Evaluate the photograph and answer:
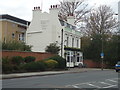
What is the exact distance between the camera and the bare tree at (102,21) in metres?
59.5

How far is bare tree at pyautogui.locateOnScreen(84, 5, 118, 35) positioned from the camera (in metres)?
59.5

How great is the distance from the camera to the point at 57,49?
1655 inches

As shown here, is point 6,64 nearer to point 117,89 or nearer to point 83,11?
point 117,89

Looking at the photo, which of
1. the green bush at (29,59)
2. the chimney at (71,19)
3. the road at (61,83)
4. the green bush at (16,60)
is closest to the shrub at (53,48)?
the green bush at (29,59)

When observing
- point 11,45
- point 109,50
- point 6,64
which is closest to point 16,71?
point 6,64

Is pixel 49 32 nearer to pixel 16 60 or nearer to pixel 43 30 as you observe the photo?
pixel 43 30

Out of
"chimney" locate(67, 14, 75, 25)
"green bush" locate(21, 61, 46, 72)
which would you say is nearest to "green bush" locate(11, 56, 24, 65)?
"green bush" locate(21, 61, 46, 72)

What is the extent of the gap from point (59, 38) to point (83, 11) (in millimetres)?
15528

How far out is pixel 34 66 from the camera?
3206 cm

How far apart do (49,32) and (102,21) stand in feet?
59.5

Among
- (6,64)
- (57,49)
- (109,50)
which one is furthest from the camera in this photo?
(109,50)

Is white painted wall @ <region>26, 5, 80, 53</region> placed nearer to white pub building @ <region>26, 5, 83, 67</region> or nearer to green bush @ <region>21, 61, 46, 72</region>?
white pub building @ <region>26, 5, 83, 67</region>

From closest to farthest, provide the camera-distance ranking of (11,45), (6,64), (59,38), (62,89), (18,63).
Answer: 1. (62,89)
2. (6,64)
3. (18,63)
4. (11,45)
5. (59,38)

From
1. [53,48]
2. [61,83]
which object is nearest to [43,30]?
[53,48]
